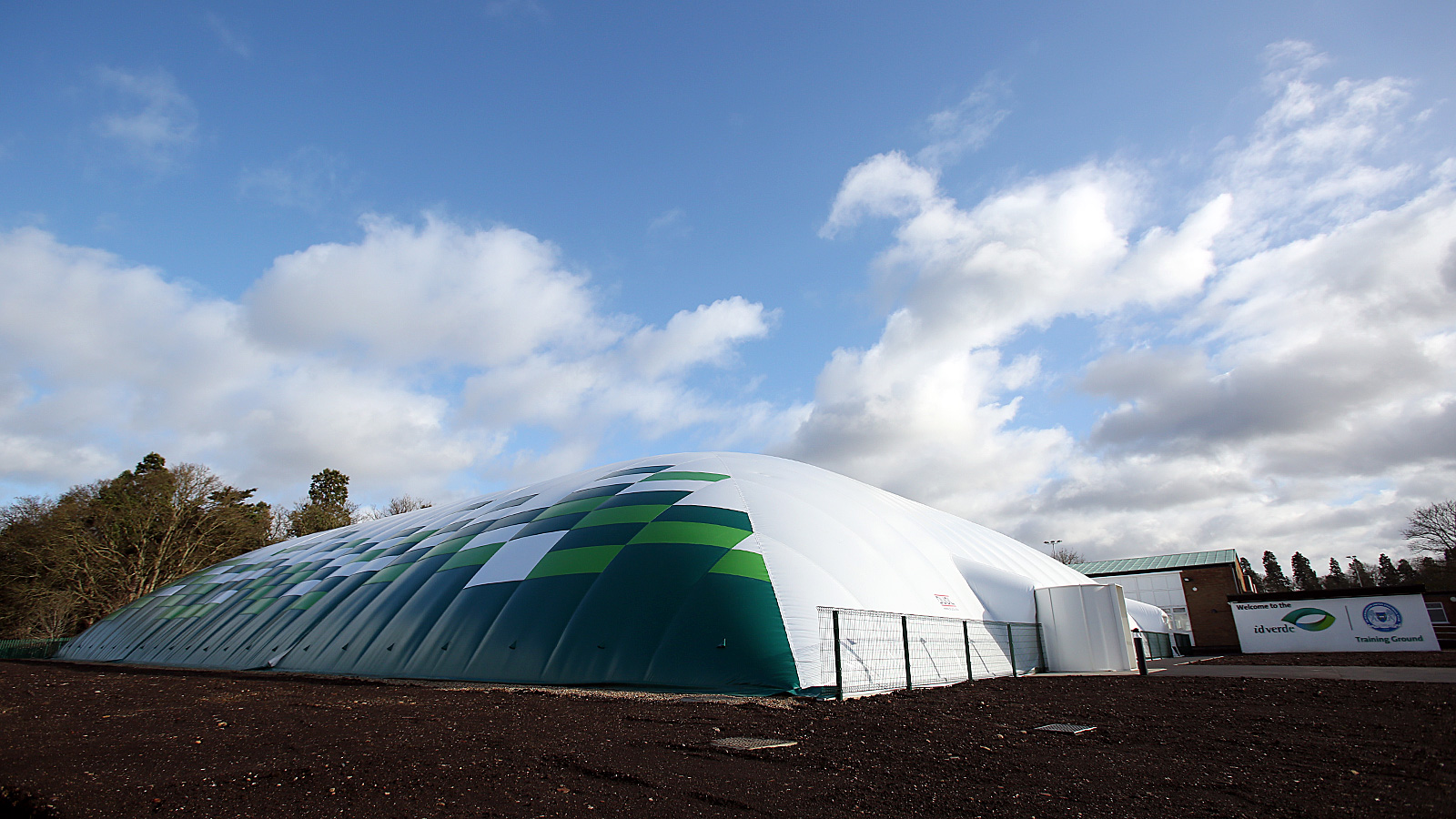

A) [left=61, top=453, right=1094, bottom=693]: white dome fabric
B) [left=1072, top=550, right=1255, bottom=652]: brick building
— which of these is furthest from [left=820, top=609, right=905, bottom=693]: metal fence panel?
[left=1072, top=550, right=1255, bottom=652]: brick building

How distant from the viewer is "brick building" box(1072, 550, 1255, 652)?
45.7 meters

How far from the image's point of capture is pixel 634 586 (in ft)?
47.8

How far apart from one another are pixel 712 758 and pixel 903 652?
8.73m

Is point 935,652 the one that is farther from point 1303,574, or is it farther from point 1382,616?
point 1303,574

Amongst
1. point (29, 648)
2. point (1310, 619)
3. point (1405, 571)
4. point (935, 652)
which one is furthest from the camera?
point (1405, 571)

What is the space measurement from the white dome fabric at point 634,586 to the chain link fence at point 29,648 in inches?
1017

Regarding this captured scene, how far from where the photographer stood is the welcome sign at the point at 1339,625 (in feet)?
108

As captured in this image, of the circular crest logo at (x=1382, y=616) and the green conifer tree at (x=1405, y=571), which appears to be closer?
the circular crest logo at (x=1382, y=616)

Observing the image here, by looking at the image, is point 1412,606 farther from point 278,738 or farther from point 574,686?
point 278,738

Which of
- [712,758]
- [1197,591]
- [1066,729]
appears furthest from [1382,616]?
[712,758]

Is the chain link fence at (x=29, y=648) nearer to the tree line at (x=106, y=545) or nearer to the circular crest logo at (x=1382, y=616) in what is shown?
the tree line at (x=106, y=545)

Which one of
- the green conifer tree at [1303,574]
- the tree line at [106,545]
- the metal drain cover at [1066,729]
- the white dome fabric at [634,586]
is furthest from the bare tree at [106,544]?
the green conifer tree at [1303,574]

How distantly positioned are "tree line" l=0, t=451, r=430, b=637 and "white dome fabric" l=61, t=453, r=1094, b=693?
26.0 metres

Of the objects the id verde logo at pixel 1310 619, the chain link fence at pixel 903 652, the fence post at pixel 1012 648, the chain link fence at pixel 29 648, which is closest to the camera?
the chain link fence at pixel 903 652
